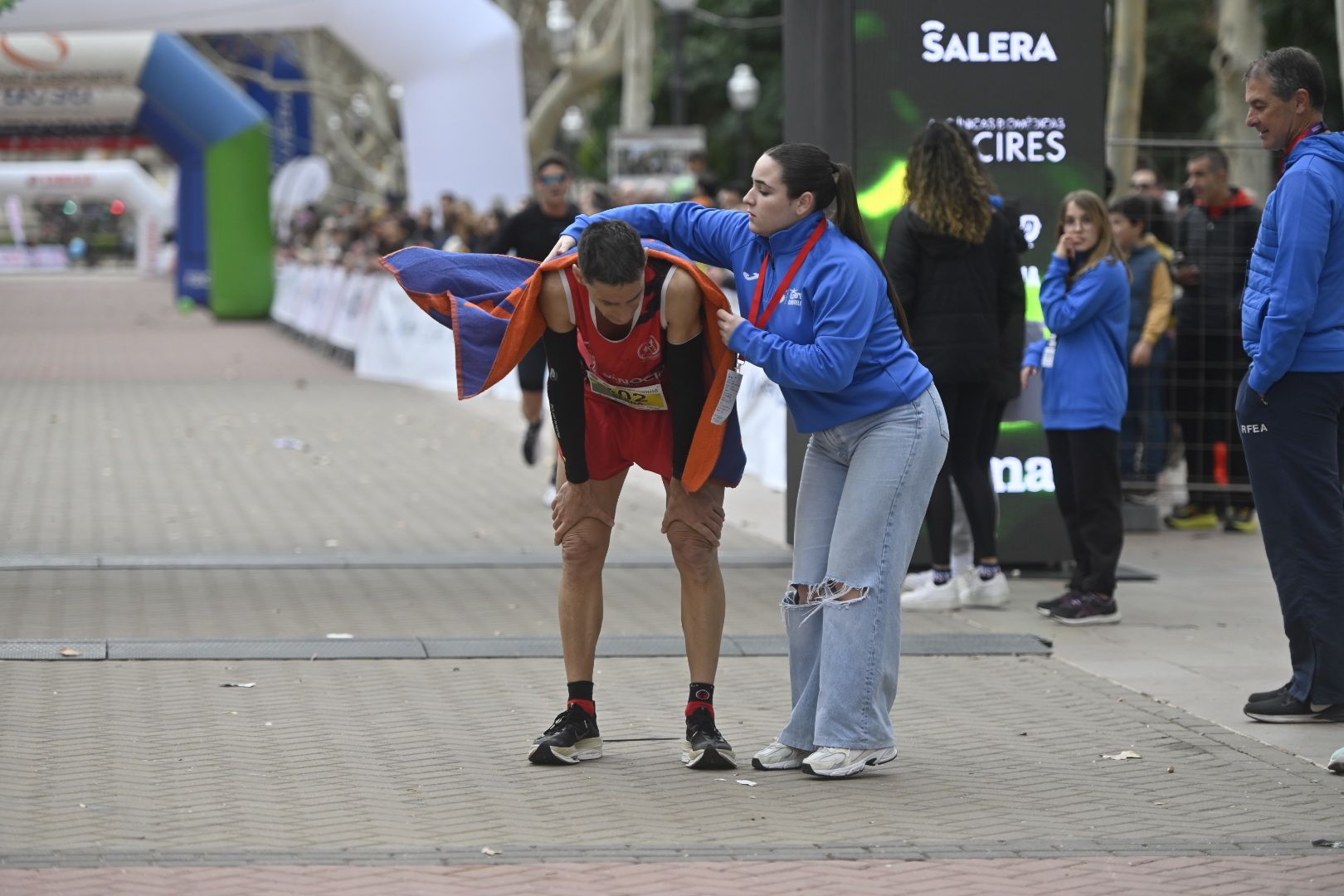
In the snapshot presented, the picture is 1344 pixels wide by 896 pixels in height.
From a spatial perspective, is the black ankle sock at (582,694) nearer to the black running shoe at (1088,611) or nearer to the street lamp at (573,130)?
the black running shoe at (1088,611)

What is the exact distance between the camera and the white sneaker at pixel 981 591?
848 centimetres

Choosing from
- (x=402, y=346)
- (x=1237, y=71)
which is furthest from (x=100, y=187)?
(x=1237, y=71)

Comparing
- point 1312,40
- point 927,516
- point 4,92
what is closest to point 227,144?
point 4,92

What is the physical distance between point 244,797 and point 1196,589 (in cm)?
540

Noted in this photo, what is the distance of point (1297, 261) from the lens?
19.0 ft

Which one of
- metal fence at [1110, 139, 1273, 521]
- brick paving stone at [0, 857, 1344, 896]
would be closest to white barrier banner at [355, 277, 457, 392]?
metal fence at [1110, 139, 1273, 521]

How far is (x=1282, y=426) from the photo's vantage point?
603 centimetres

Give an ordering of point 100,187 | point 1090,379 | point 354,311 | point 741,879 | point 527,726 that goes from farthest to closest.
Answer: point 100,187 < point 354,311 < point 1090,379 < point 527,726 < point 741,879

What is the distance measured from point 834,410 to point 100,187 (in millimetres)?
58968

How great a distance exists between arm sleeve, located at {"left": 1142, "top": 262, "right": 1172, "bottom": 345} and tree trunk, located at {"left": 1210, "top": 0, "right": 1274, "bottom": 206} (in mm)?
7132

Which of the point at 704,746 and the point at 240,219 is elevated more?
the point at 240,219

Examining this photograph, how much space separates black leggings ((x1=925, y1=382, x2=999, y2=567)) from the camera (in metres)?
8.19

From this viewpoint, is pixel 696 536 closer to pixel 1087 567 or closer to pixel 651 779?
pixel 651 779

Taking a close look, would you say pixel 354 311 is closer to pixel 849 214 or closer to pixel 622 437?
pixel 622 437
